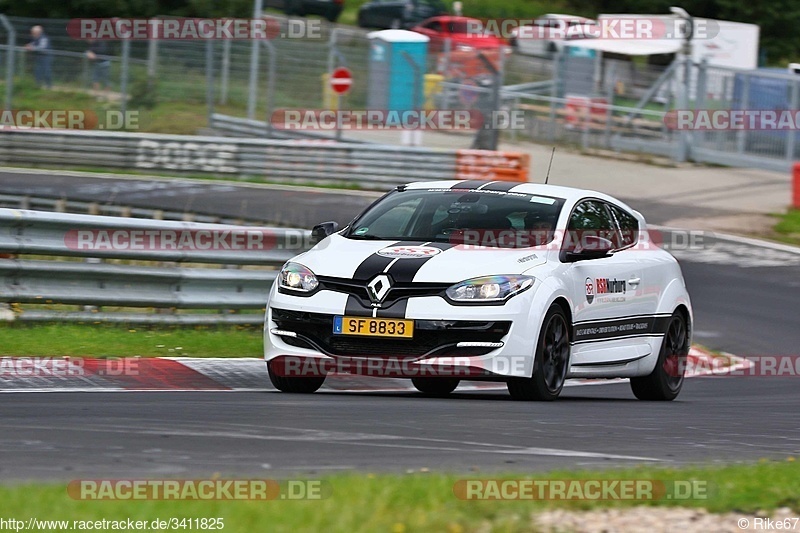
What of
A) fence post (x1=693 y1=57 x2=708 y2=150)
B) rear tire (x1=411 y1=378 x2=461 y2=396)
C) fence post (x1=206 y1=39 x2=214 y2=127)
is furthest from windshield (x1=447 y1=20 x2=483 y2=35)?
rear tire (x1=411 y1=378 x2=461 y2=396)

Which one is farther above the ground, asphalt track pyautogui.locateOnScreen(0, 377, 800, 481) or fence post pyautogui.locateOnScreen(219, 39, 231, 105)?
fence post pyautogui.locateOnScreen(219, 39, 231, 105)

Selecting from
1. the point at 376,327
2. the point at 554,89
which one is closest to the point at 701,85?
the point at 554,89

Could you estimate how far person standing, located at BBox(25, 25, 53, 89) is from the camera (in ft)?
88.0

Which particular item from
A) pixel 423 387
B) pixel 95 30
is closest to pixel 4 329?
pixel 423 387

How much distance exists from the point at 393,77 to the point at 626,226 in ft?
58.9

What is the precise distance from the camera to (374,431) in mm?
6988

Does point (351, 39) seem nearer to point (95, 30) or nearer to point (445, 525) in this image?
point (95, 30)

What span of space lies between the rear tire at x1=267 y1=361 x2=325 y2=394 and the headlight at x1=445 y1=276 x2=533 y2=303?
126 cm

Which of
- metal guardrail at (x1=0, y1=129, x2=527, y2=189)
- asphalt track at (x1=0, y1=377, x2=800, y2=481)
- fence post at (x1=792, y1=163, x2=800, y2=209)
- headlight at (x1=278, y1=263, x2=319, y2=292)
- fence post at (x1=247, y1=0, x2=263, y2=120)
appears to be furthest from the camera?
fence post at (x1=247, y1=0, x2=263, y2=120)

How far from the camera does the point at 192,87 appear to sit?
2862cm

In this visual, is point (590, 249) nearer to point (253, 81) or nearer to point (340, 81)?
point (340, 81)

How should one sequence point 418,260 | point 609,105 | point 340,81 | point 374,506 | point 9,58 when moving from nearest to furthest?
point 374,506
point 418,260
point 9,58
point 340,81
point 609,105

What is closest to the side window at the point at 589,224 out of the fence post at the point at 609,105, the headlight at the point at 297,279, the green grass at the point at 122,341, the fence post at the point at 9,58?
the headlight at the point at 297,279

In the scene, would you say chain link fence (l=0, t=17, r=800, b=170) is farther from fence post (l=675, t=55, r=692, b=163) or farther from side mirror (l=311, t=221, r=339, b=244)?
side mirror (l=311, t=221, r=339, b=244)
